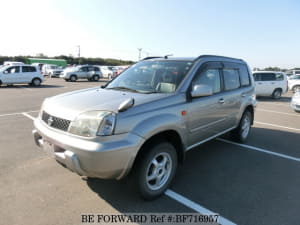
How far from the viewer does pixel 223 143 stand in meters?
5.12

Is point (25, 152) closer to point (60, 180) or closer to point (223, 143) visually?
point (60, 180)

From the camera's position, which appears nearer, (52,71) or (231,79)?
(231,79)

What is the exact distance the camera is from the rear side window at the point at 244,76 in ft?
16.2

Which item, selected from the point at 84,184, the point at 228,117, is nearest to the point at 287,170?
the point at 228,117

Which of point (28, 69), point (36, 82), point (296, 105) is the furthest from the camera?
point (36, 82)

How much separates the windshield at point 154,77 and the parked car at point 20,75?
Answer: 55.2 ft

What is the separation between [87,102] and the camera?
282 cm

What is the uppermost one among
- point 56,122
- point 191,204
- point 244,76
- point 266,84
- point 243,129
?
point 244,76

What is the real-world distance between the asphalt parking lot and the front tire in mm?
153

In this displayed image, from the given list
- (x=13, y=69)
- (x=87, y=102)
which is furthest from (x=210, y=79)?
(x=13, y=69)

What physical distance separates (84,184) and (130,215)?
968 millimetres

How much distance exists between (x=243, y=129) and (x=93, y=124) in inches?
153

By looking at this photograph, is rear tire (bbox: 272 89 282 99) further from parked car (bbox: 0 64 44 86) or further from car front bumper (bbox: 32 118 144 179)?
parked car (bbox: 0 64 44 86)

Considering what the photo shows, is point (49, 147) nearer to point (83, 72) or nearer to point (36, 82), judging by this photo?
point (36, 82)
